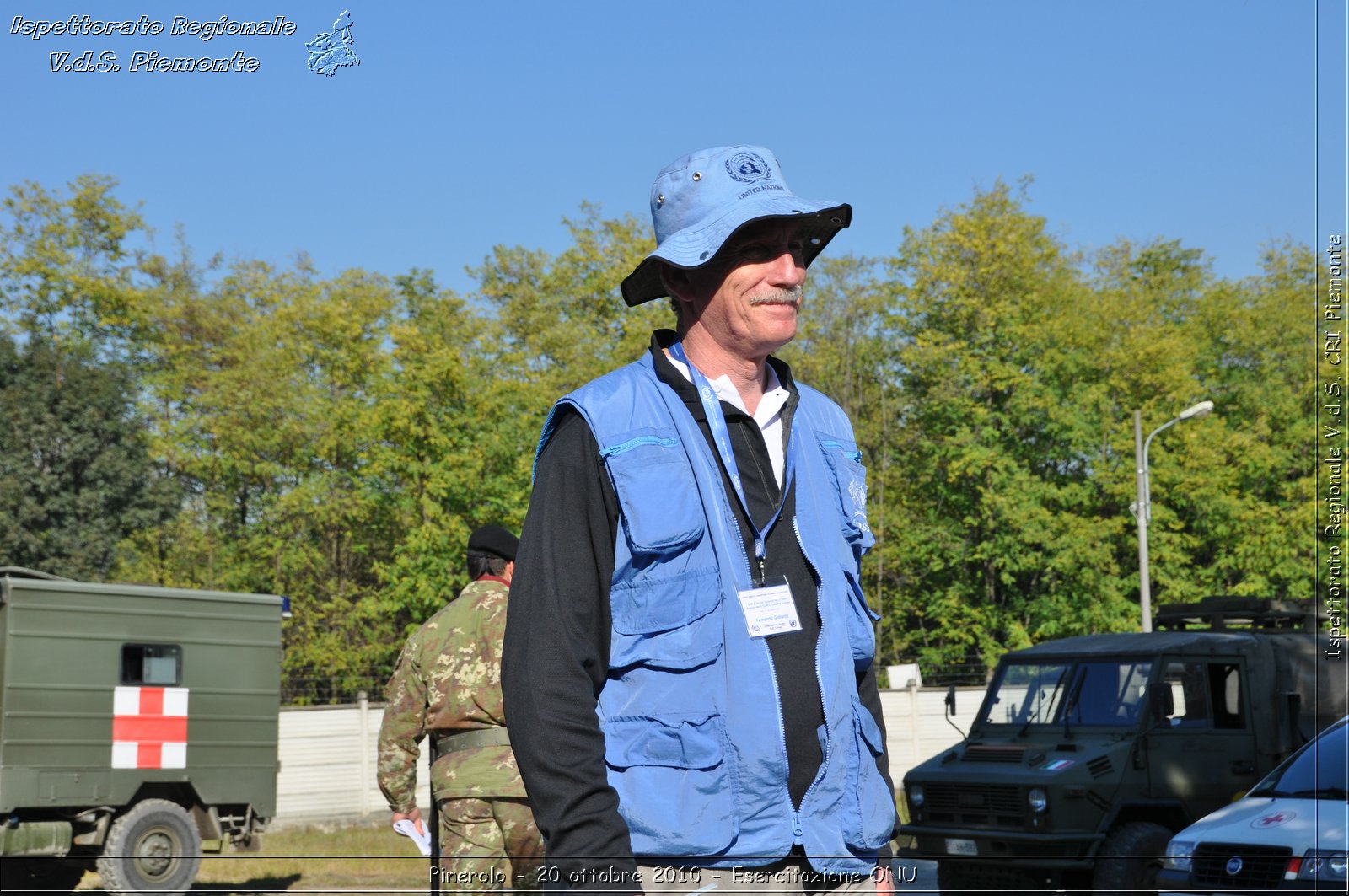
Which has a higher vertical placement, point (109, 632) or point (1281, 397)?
point (1281, 397)

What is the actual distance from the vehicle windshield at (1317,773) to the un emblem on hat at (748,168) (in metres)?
7.36

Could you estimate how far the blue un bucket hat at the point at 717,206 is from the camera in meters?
2.77

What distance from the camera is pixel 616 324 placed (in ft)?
127

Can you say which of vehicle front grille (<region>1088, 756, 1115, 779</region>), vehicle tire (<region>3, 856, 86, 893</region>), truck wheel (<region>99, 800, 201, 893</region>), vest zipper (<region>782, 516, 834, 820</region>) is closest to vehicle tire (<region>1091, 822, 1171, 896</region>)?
vehicle front grille (<region>1088, 756, 1115, 779</region>)

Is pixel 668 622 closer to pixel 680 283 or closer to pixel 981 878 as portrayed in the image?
pixel 680 283

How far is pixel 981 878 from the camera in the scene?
12555 millimetres

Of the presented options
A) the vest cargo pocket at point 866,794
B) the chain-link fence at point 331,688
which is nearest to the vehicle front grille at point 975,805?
the vest cargo pocket at point 866,794

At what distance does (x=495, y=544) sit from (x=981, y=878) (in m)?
7.34

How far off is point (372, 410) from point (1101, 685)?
21.6 metres

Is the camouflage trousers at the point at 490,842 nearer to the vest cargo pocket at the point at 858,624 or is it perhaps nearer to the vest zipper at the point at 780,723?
the vest cargo pocket at the point at 858,624

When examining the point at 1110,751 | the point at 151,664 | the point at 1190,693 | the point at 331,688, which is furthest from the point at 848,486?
the point at 331,688

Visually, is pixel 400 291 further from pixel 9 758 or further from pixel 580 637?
pixel 580 637

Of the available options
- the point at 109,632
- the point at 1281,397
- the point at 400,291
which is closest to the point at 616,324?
the point at 400,291

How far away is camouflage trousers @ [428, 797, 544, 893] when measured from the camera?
627 cm
